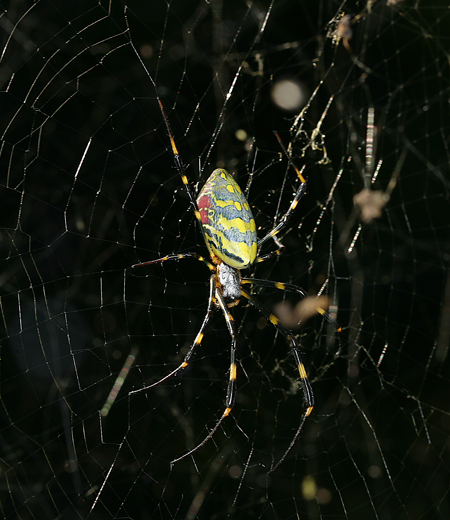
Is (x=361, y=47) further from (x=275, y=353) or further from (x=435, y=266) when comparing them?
(x=275, y=353)

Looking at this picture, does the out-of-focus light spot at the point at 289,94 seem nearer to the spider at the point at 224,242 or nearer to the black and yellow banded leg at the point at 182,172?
the spider at the point at 224,242

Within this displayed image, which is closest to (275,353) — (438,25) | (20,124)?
(20,124)

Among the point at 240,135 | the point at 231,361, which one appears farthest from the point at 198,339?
the point at 240,135

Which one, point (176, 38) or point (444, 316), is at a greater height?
point (176, 38)

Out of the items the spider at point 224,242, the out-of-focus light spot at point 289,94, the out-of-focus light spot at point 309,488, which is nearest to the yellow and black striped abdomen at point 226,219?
the spider at point 224,242

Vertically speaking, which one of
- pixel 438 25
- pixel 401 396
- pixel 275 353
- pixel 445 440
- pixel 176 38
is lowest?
pixel 445 440

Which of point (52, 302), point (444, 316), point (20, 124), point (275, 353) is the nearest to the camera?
point (20, 124)

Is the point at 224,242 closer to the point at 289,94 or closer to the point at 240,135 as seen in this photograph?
the point at 240,135

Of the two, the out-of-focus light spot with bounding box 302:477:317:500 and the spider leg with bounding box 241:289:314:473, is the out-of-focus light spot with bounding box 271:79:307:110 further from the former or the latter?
the out-of-focus light spot with bounding box 302:477:317:500
